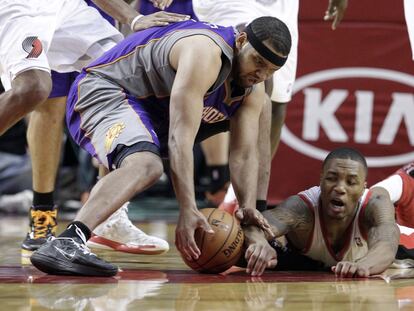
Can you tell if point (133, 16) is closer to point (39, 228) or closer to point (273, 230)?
point (39, 228)

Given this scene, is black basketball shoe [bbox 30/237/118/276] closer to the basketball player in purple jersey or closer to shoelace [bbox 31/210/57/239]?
the basketball player in purple jersey

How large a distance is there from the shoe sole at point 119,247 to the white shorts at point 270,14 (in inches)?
49.5

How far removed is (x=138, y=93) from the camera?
15.2 ft

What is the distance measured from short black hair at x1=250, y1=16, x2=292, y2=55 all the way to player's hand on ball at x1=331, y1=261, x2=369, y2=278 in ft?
3.02

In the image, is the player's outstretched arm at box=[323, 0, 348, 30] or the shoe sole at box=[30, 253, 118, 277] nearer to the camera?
the shoe sole at box=[30, 253, 118, 277]

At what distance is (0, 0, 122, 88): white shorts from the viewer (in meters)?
4.88

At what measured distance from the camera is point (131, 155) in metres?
4.21

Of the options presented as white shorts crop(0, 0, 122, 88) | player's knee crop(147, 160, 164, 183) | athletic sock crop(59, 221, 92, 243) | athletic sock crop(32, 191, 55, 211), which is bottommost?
athletic sock crop(32, 191, 55, 211)

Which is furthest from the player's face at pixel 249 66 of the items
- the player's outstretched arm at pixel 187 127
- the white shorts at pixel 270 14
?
the white shorts at pixel 270 14

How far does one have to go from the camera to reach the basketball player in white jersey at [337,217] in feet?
15.0

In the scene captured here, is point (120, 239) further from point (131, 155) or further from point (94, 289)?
point (94, 289)

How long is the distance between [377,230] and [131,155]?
45.1 inches

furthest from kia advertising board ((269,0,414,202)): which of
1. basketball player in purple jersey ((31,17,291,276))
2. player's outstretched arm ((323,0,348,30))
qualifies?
basketball player in purple jersey ((31,17,291,276))

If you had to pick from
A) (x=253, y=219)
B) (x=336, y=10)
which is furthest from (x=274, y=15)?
(x=253, y=219)
